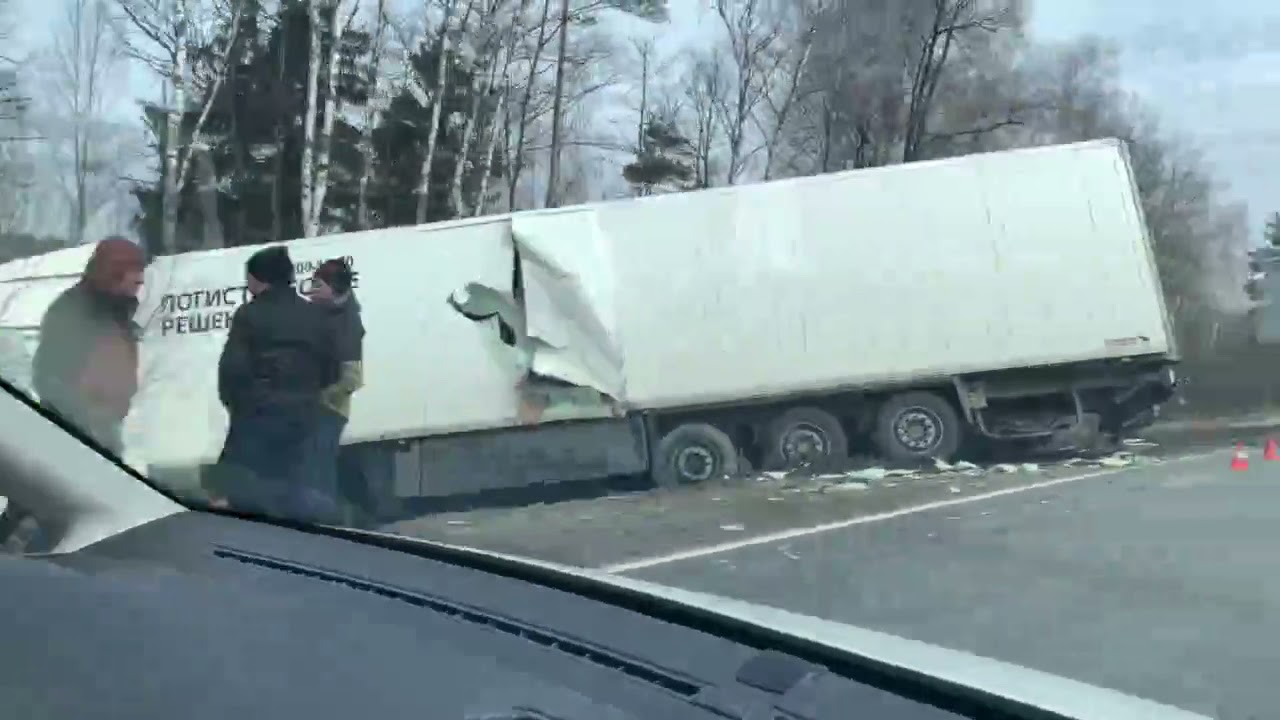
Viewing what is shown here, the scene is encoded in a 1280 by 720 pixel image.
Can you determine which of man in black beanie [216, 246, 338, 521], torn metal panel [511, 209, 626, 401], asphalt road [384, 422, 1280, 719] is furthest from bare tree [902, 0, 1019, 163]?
torn metal panel [511, 209, 626, 401]

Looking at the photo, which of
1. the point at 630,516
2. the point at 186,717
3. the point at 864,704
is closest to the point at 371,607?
the point at 186,717

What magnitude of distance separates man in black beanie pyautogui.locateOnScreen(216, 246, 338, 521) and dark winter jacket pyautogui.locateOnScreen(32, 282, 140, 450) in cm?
60

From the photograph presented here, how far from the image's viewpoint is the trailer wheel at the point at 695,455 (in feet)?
43.7

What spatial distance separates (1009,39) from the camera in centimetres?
704

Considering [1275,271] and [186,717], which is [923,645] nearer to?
[186,717]

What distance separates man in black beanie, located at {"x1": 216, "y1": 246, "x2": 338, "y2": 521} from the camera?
4.62 meters

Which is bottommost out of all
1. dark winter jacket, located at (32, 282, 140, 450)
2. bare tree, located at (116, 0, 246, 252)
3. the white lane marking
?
the white lane marking

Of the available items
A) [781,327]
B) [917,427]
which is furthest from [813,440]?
[781,327]

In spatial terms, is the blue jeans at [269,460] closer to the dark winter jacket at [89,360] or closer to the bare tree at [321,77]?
the dark winter jacket at [89,360]

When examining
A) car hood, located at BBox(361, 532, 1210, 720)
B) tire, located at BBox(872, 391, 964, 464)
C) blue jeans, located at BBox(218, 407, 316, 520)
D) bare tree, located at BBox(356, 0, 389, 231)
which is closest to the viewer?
car hood, located at BBox(361, 532, 1210, 720)

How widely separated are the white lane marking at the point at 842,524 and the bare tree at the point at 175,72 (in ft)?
8.74

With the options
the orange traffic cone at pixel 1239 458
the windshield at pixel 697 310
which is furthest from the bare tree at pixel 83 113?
the orange traffic cone at pixel 1239 458

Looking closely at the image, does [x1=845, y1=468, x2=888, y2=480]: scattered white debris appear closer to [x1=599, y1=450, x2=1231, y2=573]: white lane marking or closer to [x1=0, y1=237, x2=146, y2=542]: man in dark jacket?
[x1=599, y1=450, x2=1231, y2=573]: white lane marking

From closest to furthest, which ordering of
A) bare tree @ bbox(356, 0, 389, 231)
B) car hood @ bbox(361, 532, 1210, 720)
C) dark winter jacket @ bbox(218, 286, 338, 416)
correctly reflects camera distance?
car hood @ bbox(361, 532, 1210, 720) → dark winter jacket @ bbox(218, 286, 338, 416) → bare tree @ bbox(356, 0, 389, 231)
